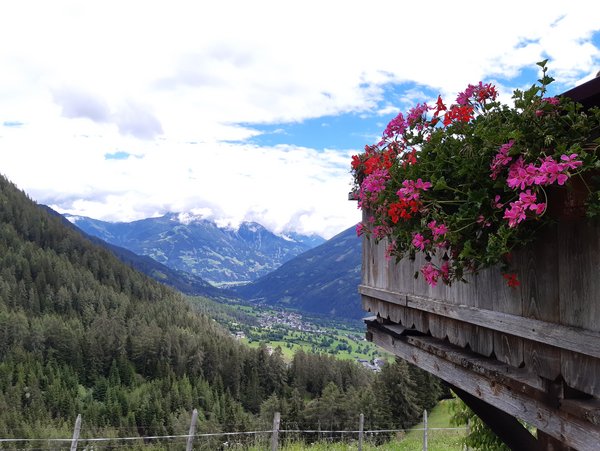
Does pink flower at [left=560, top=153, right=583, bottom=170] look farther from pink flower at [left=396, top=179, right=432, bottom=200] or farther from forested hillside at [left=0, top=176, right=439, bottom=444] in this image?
forested hillside at [left=0, top=176, right=439, bottom=444]

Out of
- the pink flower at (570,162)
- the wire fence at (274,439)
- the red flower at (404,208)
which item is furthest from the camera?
the wire fence at (274,439)

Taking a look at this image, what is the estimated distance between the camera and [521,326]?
135 inches

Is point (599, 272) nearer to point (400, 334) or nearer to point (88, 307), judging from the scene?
point (400, 334)

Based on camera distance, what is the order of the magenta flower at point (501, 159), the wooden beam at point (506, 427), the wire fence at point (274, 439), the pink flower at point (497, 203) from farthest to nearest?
the wire fence at point (274, 439) → the wooden beam at point (506, 427) → the pink flower at point (497, 203) → the magenta flower at point (501, 159)

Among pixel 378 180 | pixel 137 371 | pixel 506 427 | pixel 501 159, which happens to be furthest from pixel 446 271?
pixel 137 371

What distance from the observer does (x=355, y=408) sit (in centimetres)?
7169

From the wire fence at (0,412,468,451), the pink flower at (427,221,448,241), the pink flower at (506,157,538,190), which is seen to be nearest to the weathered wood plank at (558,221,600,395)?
the pink flower at (506,157,538,190)

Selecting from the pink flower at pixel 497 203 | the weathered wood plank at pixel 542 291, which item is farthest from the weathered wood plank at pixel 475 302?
the pink flower at pixel 497 203

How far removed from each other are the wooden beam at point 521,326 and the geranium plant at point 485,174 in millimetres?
395

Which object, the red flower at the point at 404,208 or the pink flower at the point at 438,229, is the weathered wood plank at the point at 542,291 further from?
the red flower at the point at 404,208

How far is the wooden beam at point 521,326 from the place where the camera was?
9.50ft

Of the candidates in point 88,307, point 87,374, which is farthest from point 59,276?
point 87,374

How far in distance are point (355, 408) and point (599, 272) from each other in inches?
2894

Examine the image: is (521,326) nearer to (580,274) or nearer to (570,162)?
(580,274)
